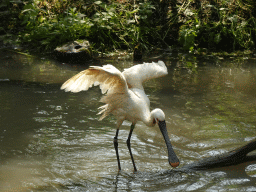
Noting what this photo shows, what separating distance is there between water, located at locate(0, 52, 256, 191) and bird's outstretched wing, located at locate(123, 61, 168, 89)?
89cm

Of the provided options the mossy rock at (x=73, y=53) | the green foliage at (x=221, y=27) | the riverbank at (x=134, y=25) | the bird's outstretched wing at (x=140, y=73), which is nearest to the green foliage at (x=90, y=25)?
the riverbank at (x=134, y=25)

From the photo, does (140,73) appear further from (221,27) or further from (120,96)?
(221,27)

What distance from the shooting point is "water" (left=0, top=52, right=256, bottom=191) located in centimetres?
405

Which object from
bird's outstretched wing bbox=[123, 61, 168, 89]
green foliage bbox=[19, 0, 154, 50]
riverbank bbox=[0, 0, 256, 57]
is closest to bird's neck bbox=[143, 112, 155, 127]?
bird's outstretched wing bbox=[123, 61, 168, 89]

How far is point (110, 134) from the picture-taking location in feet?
17.6

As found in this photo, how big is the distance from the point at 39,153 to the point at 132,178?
51.1 inches

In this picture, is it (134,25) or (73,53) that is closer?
(73,53)

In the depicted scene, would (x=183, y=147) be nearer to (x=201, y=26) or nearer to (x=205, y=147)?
(x=205, y=147)

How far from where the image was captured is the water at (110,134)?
4.05 metres

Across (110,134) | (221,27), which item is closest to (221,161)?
(110,134)

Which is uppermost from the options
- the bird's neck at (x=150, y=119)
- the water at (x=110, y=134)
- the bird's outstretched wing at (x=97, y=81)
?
the bird's outstretched wing at (x=97, y=81)

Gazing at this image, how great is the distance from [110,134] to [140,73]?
3.44 feet

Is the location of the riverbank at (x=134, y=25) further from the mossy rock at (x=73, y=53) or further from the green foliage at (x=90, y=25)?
the mossy rock at (x=73, y=53)

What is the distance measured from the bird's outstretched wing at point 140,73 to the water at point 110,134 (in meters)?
0.89
